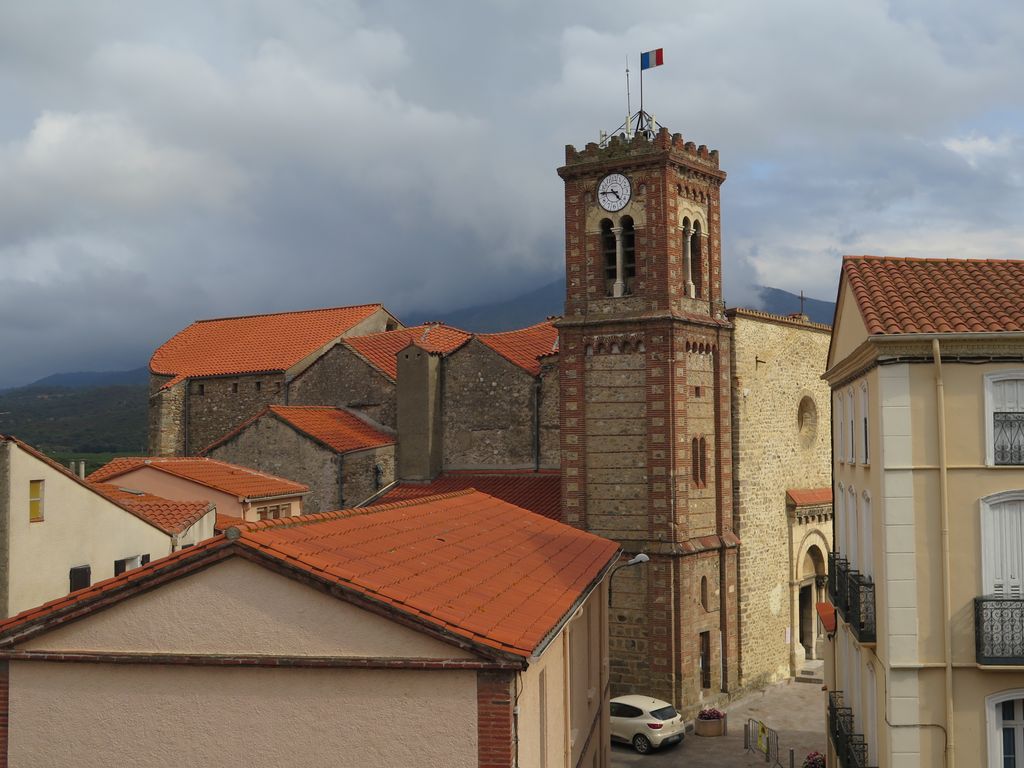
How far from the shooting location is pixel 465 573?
542 inches

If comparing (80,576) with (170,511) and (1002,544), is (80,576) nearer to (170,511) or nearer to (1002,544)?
(170,511)

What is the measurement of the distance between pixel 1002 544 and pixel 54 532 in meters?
17.0

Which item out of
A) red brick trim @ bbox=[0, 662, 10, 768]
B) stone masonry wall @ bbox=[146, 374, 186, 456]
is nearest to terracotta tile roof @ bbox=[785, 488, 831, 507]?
stone masonry wall @ bbox=[146, 374, 186, 456]

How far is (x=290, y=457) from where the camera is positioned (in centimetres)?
3716

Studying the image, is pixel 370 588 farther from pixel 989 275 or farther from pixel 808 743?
pixel 808 743

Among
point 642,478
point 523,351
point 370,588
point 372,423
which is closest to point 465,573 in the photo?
point 370,588

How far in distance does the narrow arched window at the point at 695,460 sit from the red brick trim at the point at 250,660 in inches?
828

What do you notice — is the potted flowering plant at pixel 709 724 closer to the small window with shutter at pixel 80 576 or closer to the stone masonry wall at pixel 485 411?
the stone masonry wall at pixel 485 411

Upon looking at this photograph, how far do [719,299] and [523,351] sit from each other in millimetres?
7426

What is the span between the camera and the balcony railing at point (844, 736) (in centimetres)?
1727

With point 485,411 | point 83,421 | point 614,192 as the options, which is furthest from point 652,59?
point 83,421

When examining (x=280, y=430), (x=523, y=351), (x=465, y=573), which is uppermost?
(x=523, y=351)

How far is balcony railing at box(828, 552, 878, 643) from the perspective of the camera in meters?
15.8

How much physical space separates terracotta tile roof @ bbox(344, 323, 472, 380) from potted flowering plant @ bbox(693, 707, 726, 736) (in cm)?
1659
